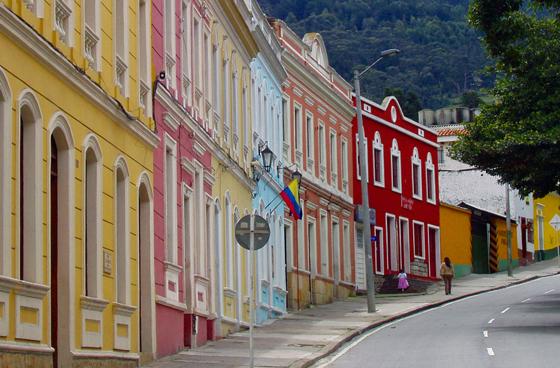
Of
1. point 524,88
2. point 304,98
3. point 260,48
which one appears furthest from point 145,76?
point 304,98

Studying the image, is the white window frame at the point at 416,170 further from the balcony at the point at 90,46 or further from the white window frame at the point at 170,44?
the balcony at the point at 90,46

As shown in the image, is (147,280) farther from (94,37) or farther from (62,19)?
(62,19)

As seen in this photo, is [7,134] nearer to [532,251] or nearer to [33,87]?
[33,87]

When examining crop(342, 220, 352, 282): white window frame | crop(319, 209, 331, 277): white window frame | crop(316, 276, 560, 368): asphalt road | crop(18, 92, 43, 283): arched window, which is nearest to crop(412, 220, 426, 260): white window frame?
crop(342, 220, 352, 282): white window frame

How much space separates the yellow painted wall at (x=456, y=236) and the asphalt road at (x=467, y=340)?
58.2 ft

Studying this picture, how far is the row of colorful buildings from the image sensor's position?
16.1 metres

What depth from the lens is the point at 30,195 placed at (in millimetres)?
16203

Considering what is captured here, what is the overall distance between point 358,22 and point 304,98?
5287 inches

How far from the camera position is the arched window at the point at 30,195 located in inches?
635

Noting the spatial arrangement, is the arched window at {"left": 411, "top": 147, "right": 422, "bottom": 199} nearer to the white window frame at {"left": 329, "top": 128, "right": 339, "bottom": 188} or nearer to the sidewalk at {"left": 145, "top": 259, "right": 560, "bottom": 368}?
the sidewalk at {"left": 145, "top": 259, "right": 560, "bottom": 368}

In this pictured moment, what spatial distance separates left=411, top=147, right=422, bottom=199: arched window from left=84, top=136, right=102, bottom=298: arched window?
3940 cm

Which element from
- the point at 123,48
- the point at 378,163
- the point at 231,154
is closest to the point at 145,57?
the point at 123,48

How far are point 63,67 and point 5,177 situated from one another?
2521 mm

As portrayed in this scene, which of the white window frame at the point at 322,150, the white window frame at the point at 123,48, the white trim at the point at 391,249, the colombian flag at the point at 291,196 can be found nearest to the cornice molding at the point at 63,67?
the white window frame at the point at 123,48
